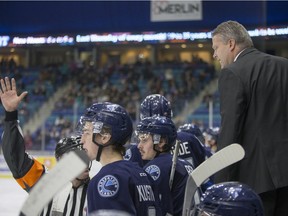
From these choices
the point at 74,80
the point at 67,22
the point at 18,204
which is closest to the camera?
the point at 18,204

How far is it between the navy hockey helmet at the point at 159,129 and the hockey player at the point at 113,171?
29.6 inches

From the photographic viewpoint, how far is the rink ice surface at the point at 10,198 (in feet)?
18.9

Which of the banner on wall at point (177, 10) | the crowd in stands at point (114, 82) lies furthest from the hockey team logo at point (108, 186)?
the crowd in stands at point (114, 82)

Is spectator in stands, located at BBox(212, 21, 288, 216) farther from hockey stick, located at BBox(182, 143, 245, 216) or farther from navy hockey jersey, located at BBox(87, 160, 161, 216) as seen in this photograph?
hockey stick, located at BBox(182, 143, 245, 216)

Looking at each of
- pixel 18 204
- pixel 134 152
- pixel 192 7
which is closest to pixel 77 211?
pixel 134 152

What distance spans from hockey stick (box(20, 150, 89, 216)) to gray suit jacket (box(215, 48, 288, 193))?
1127 mm

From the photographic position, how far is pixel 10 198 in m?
6.68

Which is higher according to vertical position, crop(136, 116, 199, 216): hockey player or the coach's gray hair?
the coach's gray hair

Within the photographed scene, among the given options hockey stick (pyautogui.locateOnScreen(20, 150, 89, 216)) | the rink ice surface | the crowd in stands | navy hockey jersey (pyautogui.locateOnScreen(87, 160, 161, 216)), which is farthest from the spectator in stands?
the crowd in stands

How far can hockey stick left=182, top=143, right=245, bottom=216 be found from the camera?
1.22 m

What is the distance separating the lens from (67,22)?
49.5 feet

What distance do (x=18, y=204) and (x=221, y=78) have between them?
4761mm

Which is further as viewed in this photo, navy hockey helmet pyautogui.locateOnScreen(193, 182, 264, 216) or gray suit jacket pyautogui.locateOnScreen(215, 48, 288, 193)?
gray suit jacket pyautogui.locateOnScreen(215, 48, 288, 193)

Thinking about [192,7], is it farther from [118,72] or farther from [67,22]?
[118,72]
